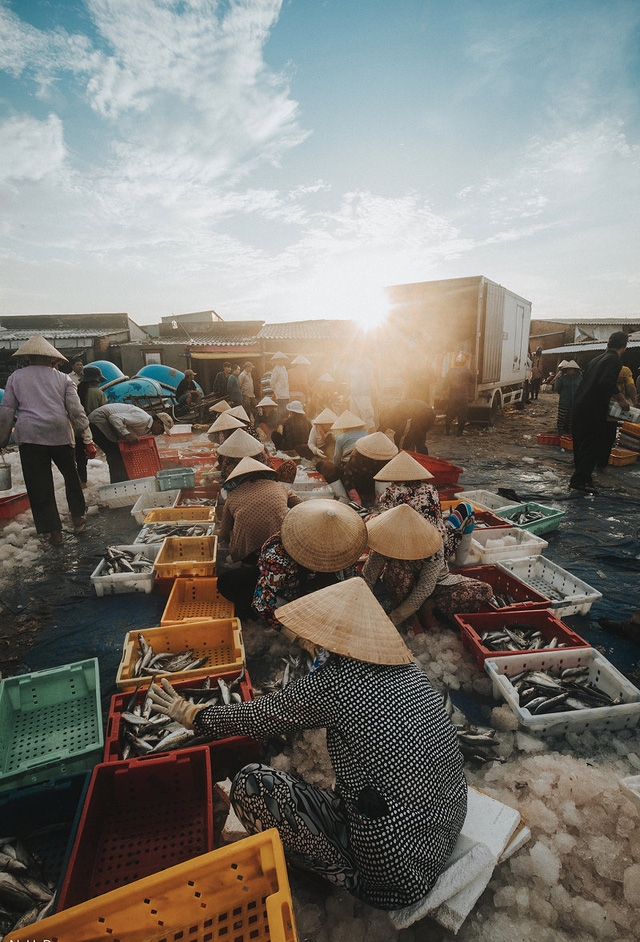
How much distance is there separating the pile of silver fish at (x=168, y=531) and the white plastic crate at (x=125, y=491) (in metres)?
1.56

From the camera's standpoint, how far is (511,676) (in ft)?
10.5

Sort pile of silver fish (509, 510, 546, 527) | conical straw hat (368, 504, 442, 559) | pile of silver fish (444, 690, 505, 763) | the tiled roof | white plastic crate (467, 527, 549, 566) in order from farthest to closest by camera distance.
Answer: the tiled roof
pile of silver fish (509, 510, 546, 527)
white plastic crate (467, 527, 549, 566)
conical straw hat (368, 504, 442, 559)
pile of silver fish (444, 690, 505, 763)

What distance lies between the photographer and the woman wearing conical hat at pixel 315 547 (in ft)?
9.78

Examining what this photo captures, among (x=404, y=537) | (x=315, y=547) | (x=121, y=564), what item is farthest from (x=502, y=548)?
(x=121, y=564)

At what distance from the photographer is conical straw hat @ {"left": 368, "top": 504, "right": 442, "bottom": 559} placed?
10.6 feet

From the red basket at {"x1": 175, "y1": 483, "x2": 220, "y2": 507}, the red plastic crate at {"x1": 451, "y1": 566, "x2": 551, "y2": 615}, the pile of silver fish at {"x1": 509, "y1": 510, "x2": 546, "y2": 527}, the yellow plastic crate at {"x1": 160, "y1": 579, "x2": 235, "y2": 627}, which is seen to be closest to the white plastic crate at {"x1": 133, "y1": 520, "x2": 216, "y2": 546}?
the yellow plastic crate at {"x1": 160, "y1": 579, "x2": 235, "y2": 627}

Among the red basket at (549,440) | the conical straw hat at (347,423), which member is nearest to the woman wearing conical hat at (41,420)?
the conical straw hat at (347,423)

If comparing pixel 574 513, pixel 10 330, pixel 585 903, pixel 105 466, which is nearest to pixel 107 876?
pixel 585 903

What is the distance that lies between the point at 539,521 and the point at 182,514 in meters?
4.77

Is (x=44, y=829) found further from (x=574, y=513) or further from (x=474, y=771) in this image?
(x=574, y=513)

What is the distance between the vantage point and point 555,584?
452cm

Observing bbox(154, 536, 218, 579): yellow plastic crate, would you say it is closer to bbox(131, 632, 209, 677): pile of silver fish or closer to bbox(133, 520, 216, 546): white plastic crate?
bbox(133, 520, 216, 546): white plastic crate

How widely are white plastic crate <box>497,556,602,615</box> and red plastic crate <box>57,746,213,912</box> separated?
318cm

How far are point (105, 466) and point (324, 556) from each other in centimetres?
810
